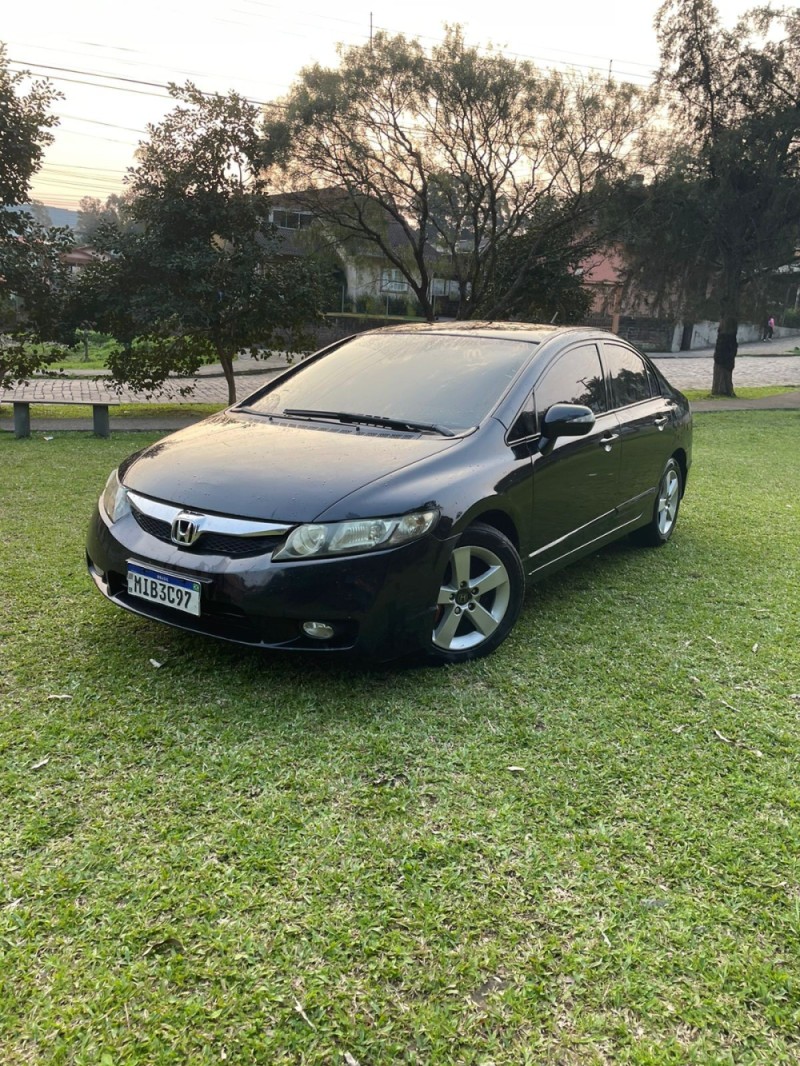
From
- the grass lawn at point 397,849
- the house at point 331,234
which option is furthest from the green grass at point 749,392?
the grass lawn at point 397,849

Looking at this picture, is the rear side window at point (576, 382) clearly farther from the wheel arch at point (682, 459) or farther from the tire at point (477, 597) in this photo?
the wheel arch at point (682, 459)

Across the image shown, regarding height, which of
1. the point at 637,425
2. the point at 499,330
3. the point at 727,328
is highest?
the point at 727,328

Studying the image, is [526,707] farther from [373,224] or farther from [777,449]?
[373,224]

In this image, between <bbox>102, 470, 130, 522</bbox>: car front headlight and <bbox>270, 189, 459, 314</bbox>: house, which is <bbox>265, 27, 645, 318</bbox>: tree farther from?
<bbox>102, 470, 130, 522</bbox>: car front headlight

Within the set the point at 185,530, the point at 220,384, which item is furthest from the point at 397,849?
the point at 220,384

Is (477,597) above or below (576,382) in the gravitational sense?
below

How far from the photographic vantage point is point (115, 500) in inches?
143

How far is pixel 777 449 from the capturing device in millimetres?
11133

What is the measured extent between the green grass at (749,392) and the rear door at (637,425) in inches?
538

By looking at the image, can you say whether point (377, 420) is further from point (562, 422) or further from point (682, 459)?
point (682, 459)

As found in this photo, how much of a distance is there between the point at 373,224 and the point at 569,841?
17.8m

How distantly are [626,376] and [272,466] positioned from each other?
9.28 feet

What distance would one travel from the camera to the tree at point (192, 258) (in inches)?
464

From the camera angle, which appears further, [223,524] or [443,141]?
[443,141]
